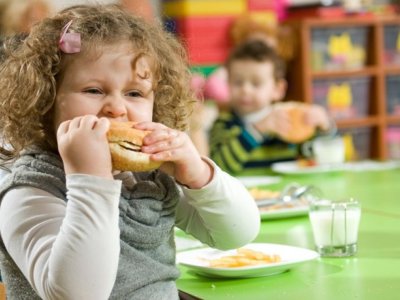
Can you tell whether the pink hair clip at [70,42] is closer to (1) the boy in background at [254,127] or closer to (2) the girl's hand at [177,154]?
(2) the girl's hand at [177,154]

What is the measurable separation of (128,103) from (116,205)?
17 centimetres

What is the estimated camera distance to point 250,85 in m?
3.22

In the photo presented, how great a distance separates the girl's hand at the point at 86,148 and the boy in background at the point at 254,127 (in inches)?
63.9

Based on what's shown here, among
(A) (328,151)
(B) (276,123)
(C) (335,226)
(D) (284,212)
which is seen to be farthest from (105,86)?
(B) (276,123)

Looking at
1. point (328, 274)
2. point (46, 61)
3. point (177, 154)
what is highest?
point (46, 61)

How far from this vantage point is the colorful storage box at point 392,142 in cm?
471

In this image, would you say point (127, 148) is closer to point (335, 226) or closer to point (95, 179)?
point (95, 179)

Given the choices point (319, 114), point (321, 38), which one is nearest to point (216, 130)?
point (319, 114)

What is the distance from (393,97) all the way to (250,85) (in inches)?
69.7

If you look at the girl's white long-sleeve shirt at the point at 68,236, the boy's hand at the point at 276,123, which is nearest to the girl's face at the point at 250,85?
the boy's hand at the point at 276,123

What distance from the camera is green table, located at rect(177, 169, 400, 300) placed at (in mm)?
1128

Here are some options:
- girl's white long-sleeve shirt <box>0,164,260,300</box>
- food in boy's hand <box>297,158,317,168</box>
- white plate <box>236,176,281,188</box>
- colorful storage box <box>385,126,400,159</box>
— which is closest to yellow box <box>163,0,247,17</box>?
colorful storage box <box>385,126,400,159</box>

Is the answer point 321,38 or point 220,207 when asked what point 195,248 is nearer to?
point 220,207

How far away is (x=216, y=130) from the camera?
9.96 ft
